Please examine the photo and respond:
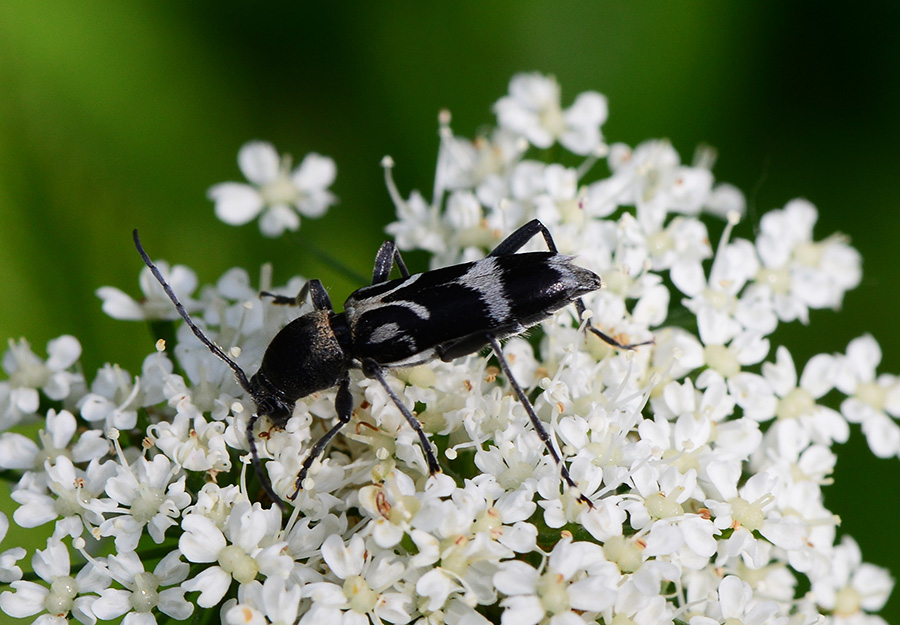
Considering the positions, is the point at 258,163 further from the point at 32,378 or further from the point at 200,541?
the point at 200,541

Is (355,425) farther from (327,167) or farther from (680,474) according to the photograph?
(327,167)

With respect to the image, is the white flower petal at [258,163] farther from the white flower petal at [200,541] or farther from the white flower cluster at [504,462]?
the white flower petal at [200,541]

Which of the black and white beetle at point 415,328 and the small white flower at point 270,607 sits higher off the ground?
the black and white beetle at point 415,328

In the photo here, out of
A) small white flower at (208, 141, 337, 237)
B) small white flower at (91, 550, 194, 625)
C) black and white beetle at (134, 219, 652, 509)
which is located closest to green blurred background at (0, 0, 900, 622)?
small white flower at (208, 141, 337, 237)

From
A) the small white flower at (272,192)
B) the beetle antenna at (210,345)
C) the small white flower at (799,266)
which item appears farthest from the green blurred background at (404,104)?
the beetle antenna at (210,345)

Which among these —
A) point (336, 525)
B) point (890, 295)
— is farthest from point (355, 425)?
point (890, 295)

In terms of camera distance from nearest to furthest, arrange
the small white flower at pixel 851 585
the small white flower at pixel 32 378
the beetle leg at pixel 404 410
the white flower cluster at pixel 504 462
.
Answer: the white flower cluster at pixel 504 462
the beetle leg at pixel 404 410
the small white flower at pixel 32 378
the small white flower at pixel 851 585

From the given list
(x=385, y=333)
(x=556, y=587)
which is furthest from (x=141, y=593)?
(x=556, y=587)

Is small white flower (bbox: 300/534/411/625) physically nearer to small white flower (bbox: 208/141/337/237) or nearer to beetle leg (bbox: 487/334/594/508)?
beetle leg (bbox: 487/334/594/508)
